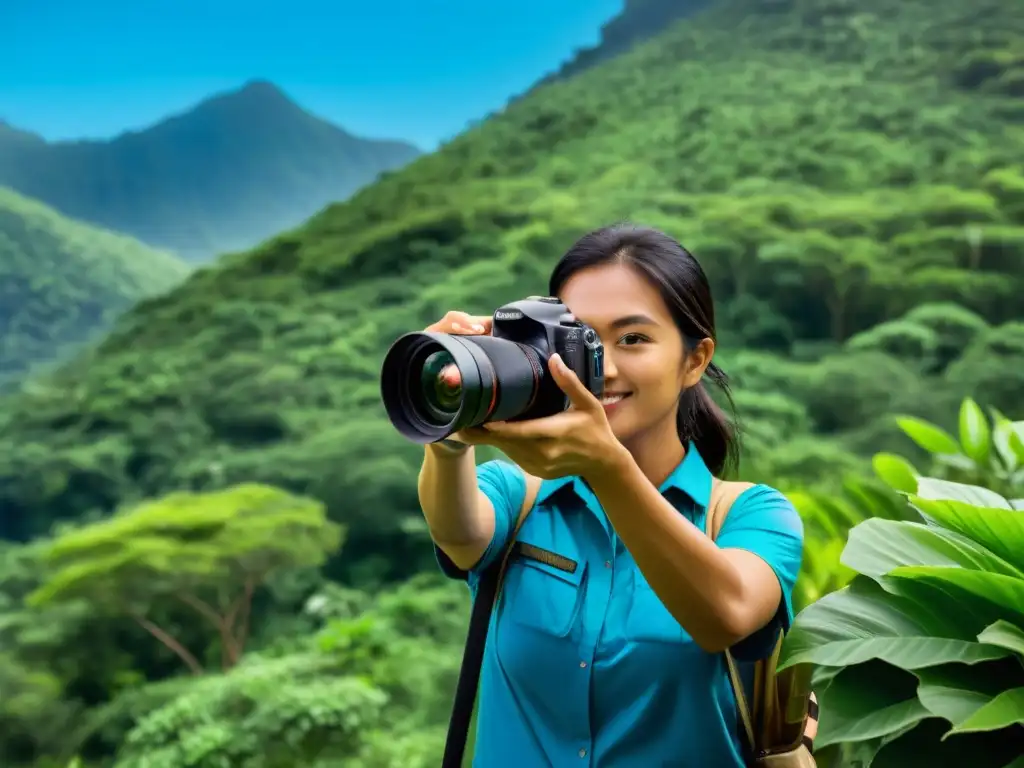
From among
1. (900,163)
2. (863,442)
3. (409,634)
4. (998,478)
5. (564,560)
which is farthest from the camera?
(900,163)

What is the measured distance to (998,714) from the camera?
505mm

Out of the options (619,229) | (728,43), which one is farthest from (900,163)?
(619,229)

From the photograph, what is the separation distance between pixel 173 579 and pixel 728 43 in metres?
6.30

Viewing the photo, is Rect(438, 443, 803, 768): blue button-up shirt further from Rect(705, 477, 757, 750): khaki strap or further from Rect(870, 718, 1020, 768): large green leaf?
Rect(870, 718, 1020, 768): large green leaf

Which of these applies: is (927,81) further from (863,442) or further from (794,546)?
(794,546)

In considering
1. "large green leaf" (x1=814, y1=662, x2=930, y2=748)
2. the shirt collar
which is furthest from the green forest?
the shirt collar

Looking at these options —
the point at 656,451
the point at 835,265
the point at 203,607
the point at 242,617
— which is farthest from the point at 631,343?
the point at 835,265

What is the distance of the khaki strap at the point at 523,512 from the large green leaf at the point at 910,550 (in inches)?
11.1

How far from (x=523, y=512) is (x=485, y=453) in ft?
11.1

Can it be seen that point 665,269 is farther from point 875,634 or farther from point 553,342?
point 875,634

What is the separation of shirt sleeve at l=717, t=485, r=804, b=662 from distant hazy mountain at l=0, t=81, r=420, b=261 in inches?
254

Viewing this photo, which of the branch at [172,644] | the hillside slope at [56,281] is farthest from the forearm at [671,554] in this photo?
the hillside slope at [56,281]

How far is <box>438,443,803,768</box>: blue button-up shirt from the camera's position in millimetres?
658

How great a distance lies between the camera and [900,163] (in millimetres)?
5797
